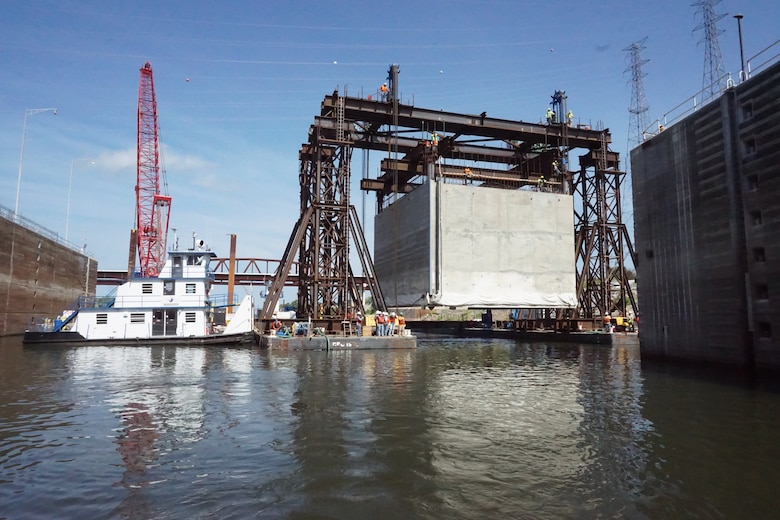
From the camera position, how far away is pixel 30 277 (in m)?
46.7

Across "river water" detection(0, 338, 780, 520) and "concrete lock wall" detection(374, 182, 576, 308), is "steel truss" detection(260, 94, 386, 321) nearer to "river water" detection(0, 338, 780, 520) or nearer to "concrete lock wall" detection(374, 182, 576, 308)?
"concrete lock wall" detection(374, 182, 576, 308)

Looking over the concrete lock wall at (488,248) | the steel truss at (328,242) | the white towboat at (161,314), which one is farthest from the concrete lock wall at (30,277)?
the concrete lock wall at (488,248)

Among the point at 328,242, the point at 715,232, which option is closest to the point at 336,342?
the point at 328,242

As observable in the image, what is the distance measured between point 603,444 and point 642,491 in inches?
102

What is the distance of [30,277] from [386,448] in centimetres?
4921

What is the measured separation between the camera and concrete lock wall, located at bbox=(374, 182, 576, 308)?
38844 millimetres

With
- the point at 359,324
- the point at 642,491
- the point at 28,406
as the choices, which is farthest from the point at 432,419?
the point at 359,324

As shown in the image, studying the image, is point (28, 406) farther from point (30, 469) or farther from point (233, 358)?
point (233, 358)

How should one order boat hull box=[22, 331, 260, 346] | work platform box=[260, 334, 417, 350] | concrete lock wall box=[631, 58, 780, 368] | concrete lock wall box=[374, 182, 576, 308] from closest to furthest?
concrete lock wall box=[631, 58, 780, 368] < work platform box=[260, 334, 417, 350] < boat hull box=[22, 331, 260, 346] < concrete lock wall box=[374, 182, 576, 308]

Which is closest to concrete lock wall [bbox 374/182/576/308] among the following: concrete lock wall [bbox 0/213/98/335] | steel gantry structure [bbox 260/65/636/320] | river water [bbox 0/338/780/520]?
steel gantry structure [bbox 260/65/636/320]

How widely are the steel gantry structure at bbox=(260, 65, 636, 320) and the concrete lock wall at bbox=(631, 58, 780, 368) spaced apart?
18003mm

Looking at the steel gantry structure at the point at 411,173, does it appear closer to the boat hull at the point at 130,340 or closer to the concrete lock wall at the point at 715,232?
the boat hull at the point at 130,340

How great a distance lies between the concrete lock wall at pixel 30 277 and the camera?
1665 inches

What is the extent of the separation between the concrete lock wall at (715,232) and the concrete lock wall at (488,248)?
1473 cm
